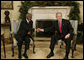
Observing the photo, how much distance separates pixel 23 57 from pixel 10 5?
2.19 metres

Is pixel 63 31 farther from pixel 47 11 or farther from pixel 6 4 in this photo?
pixel 6 4

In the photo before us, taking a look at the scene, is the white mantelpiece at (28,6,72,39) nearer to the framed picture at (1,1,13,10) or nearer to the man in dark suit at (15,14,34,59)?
the framed picture at (1,1,13,10)

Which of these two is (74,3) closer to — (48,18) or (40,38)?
(48,18)

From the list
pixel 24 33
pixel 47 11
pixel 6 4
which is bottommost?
pixel 24 33

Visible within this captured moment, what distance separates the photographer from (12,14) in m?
4.92

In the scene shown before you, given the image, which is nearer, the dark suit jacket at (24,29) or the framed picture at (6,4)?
the dark suit jacket at (24,29)

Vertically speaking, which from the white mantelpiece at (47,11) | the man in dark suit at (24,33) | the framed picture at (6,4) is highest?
the framed picture at (6,4)

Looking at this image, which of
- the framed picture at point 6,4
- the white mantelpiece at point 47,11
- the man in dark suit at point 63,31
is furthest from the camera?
the framed picture at point 6,4

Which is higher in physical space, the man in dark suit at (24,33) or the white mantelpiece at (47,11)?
the white mantelpiece at (47,11)

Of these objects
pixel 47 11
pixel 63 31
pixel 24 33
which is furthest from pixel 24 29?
pixel 47 11

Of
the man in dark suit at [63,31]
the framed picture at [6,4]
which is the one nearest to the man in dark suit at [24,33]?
the man in dark suit at [63,31]

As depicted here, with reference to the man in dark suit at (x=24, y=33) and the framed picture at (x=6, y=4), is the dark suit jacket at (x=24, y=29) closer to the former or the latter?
the man in dark suit at (x=24, y=33)

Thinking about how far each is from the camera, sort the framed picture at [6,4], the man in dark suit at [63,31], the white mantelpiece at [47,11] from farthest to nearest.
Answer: the framed picture at [6,4] < the white mantelpiece at [47,11] < the man in dark suit at [63,31]

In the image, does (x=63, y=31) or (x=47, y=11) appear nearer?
(x=63, y=31)
